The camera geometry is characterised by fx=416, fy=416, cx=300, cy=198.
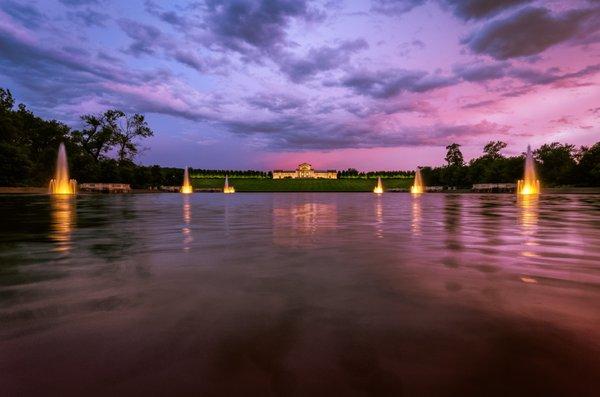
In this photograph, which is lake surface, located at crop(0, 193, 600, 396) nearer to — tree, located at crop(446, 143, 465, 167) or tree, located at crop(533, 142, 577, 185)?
tree, located at crop(533, 142, 577, 185)

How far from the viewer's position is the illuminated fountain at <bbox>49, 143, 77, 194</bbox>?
61.9 m

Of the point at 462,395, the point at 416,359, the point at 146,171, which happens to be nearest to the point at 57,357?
the point at 416,359

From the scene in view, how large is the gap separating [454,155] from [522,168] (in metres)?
45.1

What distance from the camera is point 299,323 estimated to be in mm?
4086

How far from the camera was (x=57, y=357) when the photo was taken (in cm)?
327

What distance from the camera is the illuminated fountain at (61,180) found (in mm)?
61906

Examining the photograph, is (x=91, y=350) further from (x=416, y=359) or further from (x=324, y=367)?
(x=416, y=359)

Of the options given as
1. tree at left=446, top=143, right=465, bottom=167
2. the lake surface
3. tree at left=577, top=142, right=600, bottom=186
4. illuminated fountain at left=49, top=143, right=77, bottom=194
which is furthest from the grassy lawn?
the lake surface

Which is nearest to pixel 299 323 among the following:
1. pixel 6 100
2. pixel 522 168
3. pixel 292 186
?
pixel 6 100

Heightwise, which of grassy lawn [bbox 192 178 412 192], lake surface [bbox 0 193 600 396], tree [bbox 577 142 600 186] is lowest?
lake surface [bbox 0 193 600 396]

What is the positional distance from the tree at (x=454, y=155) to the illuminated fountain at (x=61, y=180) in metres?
115

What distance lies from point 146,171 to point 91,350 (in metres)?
99.2

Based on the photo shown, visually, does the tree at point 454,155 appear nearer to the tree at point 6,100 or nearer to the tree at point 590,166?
the tree at point 590,166

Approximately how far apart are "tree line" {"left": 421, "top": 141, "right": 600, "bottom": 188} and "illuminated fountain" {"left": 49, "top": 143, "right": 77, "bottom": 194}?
84082 millimetres
